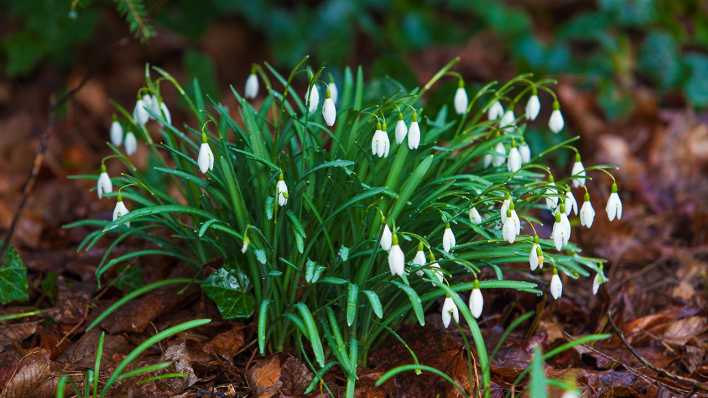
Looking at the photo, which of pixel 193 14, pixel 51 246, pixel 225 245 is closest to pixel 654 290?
pixel 225 245

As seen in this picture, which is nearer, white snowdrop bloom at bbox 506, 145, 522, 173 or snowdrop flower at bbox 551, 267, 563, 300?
snowdrop flower at bbox 551, 267, 563, 300

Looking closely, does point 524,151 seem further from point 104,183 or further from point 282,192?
→ point 104,183

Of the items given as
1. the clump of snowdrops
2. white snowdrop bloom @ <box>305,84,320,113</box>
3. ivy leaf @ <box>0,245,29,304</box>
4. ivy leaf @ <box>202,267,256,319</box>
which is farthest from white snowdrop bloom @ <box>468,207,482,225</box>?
ivy leaf @ <box>0,245,29,304</box>

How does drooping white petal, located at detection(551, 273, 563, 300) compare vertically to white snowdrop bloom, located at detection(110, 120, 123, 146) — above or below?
below

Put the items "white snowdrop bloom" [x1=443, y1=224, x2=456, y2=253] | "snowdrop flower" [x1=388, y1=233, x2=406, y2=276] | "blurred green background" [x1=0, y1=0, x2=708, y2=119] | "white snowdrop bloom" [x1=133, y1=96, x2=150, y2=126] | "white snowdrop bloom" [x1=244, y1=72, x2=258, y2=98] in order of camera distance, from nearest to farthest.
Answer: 1. "snowdrop flower" [x1=388, y1=233, x2=406, y2=276]
2. "white snowdrop bloom" [x1=443, y1=224, x2=456, y2=253]
3. "white snowdrop bloom" [x1=133, y1=96, x2=150, y2=126]
4. "white snowdrop bloom" [x1=244, y1=72, x2=258, y2=98]
5. "blurred green background" [x1=0, y1=0, x2=708, y2=119]

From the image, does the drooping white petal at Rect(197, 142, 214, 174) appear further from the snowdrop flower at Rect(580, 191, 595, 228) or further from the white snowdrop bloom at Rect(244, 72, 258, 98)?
the snowdrop flower at Rect(580, 191, 595, 228)

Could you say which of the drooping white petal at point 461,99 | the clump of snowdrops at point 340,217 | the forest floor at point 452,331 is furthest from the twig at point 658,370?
the drooping white petal at point 461,99

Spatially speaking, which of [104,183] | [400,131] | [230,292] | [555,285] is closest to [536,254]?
[555,285]

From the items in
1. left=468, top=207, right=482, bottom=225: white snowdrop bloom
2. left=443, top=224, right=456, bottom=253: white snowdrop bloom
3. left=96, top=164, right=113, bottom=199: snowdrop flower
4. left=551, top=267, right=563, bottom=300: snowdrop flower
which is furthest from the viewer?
left=96, top=164, right=113, bottom=199: snowdrop flower

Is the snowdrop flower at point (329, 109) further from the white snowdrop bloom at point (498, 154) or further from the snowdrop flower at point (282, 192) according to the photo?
the white snowdrop bloom at point (498, 154)
